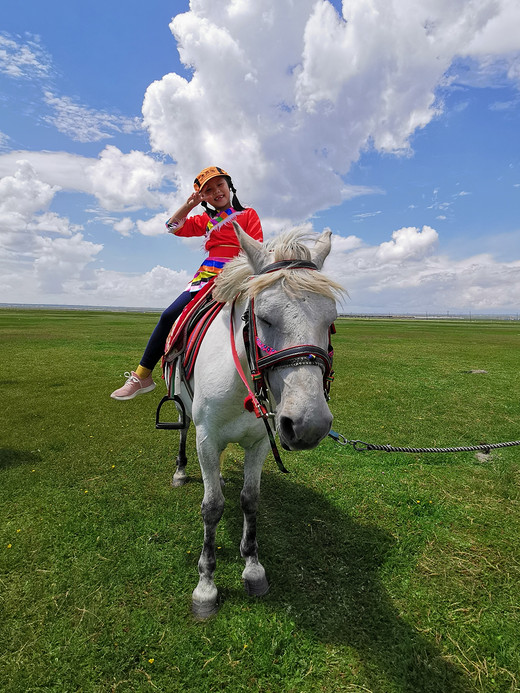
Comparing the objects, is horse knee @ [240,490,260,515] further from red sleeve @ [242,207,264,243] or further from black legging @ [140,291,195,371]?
red sleeve @ [242,207,264,243]

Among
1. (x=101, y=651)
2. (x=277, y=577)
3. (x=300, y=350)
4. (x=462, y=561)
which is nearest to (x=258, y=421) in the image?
(x=300, y=350)

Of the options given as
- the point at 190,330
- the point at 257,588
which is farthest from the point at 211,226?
the point at 257,588

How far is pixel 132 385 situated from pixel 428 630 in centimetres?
438

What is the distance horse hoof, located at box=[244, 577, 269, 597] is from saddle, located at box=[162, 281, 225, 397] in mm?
2230

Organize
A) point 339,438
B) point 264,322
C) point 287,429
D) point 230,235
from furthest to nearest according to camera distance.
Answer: point 230,235
point 339,438
point 264,322
point 287,429

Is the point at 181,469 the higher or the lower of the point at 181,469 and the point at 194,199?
the lower

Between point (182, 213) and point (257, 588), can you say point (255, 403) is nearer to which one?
point (257, 588)

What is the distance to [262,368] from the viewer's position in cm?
239

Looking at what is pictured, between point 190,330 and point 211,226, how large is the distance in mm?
1284

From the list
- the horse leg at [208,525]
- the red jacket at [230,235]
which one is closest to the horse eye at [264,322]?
the horse leg at [208,525]

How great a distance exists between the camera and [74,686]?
8.80 feet

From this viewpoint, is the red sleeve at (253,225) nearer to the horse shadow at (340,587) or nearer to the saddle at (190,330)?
the saddle at (190,330)

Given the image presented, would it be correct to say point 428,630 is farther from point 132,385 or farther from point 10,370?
point 10,370

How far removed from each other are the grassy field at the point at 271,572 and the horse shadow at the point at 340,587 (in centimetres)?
2
